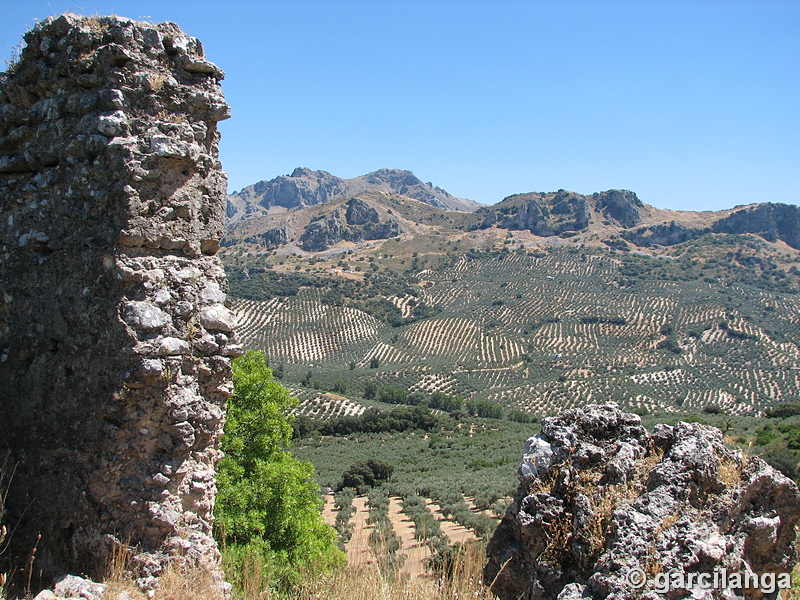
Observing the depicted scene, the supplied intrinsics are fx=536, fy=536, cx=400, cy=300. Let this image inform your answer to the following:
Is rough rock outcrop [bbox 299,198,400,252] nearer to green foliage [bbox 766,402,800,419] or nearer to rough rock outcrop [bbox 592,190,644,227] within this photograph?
rough rock outcrop [bbox 592,190,644,227]

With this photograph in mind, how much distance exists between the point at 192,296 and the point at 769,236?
675 feet

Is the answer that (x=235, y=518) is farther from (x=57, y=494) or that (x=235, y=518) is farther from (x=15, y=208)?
(x=15, y=208)

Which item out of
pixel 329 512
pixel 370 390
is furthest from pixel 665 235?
pixel 329 512

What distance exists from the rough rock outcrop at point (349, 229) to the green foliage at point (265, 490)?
16713cm

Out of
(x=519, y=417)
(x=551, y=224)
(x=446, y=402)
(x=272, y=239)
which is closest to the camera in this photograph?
(x=519, y=417)

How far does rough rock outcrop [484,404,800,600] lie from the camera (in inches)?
145

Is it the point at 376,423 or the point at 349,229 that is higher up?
the point at 349,229

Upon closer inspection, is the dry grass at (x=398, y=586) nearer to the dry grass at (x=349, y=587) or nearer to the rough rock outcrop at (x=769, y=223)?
the dry grass at (x=349, y=587)

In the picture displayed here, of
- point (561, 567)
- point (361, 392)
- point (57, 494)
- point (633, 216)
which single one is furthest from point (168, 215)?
point (633, 216)

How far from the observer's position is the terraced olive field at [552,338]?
67.4 m

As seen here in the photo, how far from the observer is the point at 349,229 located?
183 meters

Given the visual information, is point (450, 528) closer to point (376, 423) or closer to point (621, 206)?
point (376, 423)

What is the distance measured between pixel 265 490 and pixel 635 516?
6.69 metres

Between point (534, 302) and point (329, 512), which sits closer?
point (329, 512)
